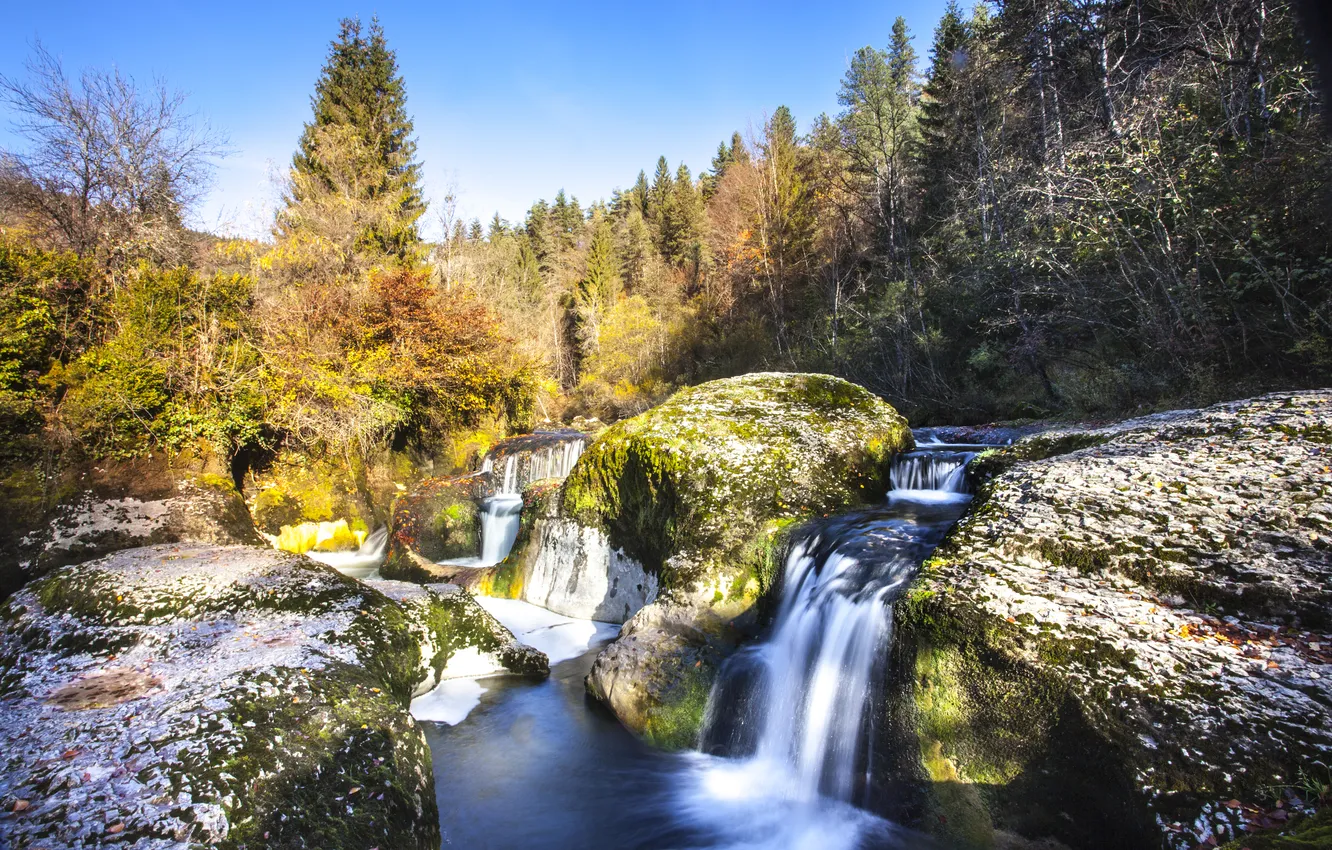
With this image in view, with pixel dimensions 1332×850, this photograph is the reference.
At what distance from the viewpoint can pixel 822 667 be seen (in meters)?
4.39

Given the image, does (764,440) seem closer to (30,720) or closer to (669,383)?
(30,720)

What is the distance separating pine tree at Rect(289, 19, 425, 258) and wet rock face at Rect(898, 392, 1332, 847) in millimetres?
19930

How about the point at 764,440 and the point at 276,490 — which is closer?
the point at 764,440

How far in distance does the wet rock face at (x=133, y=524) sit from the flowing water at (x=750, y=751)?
5.92 m

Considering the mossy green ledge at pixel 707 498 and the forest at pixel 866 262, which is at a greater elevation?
the forest at pixel 866 262

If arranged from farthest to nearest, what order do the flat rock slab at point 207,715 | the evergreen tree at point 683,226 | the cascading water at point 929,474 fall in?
the evergreen tree at point 683,226, the cascading water at point 929,474, the flat rock slab at point 207,715

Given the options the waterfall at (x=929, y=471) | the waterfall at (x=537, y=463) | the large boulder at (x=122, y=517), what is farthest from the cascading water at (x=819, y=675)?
the waterfall at (x=537, y=463)

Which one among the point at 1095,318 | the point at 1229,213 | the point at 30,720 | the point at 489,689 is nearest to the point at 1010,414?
the point at 1095,318

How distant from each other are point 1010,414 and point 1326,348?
7.65 metres

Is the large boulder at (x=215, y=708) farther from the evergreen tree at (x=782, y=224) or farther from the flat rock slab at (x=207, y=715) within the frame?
the evergreen tree at (x=782, y=224)

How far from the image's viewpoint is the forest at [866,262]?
8.36 metres

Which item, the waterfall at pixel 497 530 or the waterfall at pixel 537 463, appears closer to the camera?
the waterfall at pixel 497 530

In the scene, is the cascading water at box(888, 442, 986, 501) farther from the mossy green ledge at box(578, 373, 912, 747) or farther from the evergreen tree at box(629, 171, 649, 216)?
the evergreen tree at box(629, 171, 649, 216)

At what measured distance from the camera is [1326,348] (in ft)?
22.8
